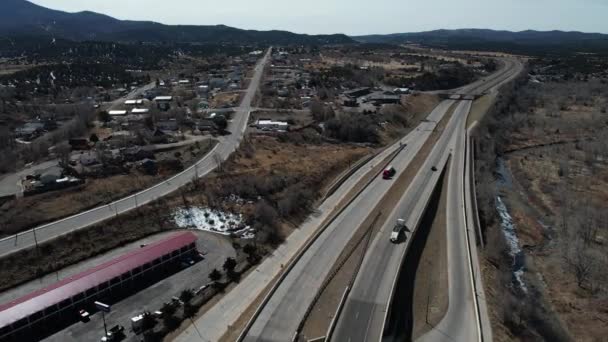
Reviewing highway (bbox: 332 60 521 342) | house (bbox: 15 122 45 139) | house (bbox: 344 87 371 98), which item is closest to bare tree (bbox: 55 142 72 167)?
house (bbox: 15 122 45 139)

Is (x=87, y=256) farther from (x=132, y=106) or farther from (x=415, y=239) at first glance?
(x=132, y=106)

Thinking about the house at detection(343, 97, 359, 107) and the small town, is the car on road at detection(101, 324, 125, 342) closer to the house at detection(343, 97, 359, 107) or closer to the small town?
the small town

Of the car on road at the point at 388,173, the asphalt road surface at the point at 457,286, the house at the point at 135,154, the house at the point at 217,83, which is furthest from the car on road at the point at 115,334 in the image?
the house at the point at 217,83

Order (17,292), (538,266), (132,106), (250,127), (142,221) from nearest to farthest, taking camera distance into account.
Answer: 1. (17,292)
2. (538,266)
3. (142,221)
4. (250,127)
5. (132,106)

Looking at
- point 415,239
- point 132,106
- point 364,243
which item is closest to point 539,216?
point 415,239

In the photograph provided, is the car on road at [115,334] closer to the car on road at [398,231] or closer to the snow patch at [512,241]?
the car on road at [398,231]

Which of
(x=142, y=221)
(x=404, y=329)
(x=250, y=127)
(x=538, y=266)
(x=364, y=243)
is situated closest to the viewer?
(x=404, y=329)
